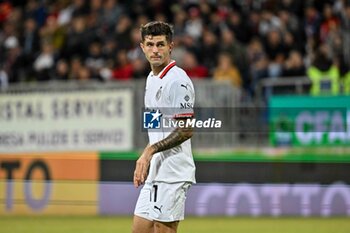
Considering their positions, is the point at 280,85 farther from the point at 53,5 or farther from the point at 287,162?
the point at 53,5

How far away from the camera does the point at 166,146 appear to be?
7035 millimetres

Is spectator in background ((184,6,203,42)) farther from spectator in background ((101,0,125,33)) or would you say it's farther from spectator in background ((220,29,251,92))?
spectator in background ((101,0,125,33))

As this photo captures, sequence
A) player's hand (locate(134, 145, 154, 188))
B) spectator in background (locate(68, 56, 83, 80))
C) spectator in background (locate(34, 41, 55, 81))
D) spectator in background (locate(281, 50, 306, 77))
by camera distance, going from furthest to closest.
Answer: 1. spectator in background (locate(34, 41, 55, 81))
2. spectator in background (locate(68, 56, 83, 80))
3. spectator in background (locate(281, 50, 306, 77))
4. player's hand (locate(134, 145, 154, 188))

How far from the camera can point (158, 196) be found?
23.4 feet

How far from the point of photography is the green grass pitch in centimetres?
1282

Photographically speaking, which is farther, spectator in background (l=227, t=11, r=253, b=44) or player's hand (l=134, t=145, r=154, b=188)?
spectator in background (l=227, t=11, r=253, b=44)

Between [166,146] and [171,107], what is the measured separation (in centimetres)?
30

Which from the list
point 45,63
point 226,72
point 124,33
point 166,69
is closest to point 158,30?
point 166,69

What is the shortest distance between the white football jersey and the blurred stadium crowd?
988cm

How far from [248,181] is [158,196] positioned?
316 inches

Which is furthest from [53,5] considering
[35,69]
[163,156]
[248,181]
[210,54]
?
[163,156]

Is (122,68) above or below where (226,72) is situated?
above

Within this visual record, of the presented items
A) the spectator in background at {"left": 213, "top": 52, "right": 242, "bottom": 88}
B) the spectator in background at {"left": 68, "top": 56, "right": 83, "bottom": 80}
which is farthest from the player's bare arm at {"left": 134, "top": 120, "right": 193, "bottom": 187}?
the spectator in background at {"left": 68, "top": 56, "right": 83, "bottom": 80}

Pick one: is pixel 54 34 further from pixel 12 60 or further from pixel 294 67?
pixel 294 67
